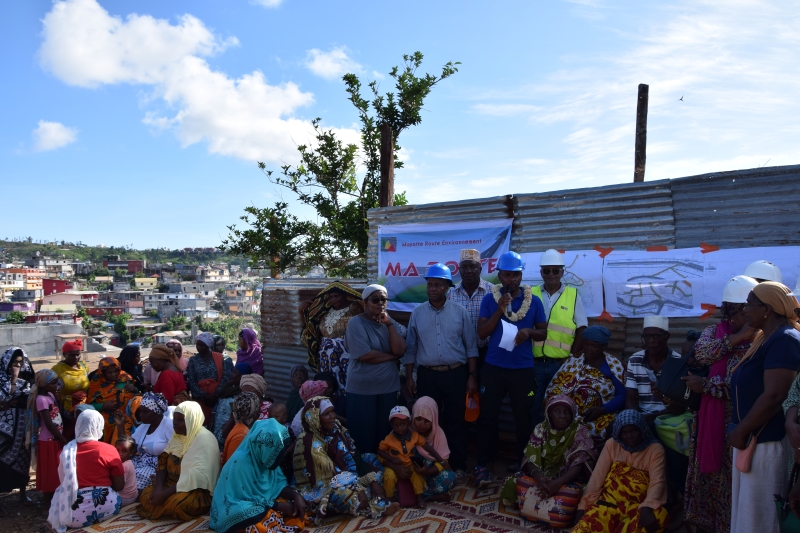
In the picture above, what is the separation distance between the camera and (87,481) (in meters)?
4.73

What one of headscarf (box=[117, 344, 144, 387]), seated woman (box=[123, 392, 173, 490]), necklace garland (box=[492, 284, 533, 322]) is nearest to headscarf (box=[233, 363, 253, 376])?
headscarf (box=[117, 344, 144, 387])

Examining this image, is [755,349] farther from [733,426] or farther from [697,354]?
[697,354]

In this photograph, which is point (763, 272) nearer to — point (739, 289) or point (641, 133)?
point (739, 289)

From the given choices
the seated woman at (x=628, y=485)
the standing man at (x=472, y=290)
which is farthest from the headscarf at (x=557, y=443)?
the standing man at (x=472, y=290)

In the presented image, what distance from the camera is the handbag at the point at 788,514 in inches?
107

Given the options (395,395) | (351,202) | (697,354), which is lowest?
(395,395)

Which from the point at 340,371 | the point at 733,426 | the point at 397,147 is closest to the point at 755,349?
the point at 733,426

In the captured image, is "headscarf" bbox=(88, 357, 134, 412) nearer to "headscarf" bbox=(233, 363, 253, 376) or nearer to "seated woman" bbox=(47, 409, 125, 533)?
"seated woman" bbox=(47, 409, 125, 533)

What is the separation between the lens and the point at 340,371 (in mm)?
5922

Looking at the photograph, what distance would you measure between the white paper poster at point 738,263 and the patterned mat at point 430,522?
2.39m

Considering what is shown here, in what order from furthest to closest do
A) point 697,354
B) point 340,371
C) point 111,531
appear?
point 340,371 < point 111,531 < point 697,354

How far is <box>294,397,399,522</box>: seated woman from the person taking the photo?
4.44 m

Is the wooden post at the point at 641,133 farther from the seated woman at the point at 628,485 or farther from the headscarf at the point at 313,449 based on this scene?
the headscarf at the point at 313,449

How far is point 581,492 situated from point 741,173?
290 centimetres
